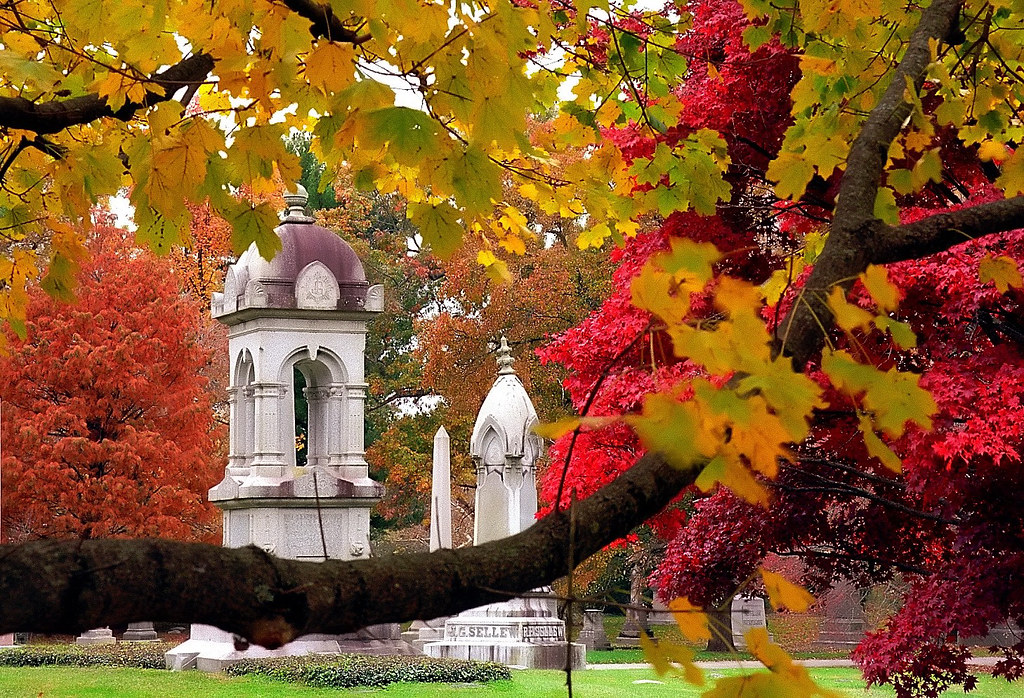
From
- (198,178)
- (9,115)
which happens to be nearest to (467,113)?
(198,178)

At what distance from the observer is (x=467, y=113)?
9.72ft

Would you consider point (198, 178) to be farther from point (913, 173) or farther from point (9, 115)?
point (913, 173)

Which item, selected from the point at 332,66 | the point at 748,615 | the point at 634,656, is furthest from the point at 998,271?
the point at 748,615

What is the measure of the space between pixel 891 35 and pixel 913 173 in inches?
46.6

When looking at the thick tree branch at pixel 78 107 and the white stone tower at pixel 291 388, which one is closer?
the thick tree branch at pixel 78 107

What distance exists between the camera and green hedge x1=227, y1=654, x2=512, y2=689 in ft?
37.3

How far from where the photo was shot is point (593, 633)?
940 inches

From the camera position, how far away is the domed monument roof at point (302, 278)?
13164mm

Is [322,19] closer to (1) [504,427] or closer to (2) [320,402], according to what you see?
(2) [320,402]

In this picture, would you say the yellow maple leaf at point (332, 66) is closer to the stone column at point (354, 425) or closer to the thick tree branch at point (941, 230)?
the thick tree branch at point (941, 230)

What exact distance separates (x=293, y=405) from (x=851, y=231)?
11.7 metres

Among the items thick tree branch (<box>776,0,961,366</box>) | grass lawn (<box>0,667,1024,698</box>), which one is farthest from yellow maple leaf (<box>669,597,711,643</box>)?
grass lawn (<box>0,667,1024,698</box>)

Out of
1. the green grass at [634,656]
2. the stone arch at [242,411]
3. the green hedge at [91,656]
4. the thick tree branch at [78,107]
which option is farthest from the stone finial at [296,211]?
the thick tree branch at [78,107]

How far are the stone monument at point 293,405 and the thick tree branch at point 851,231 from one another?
10.8m
